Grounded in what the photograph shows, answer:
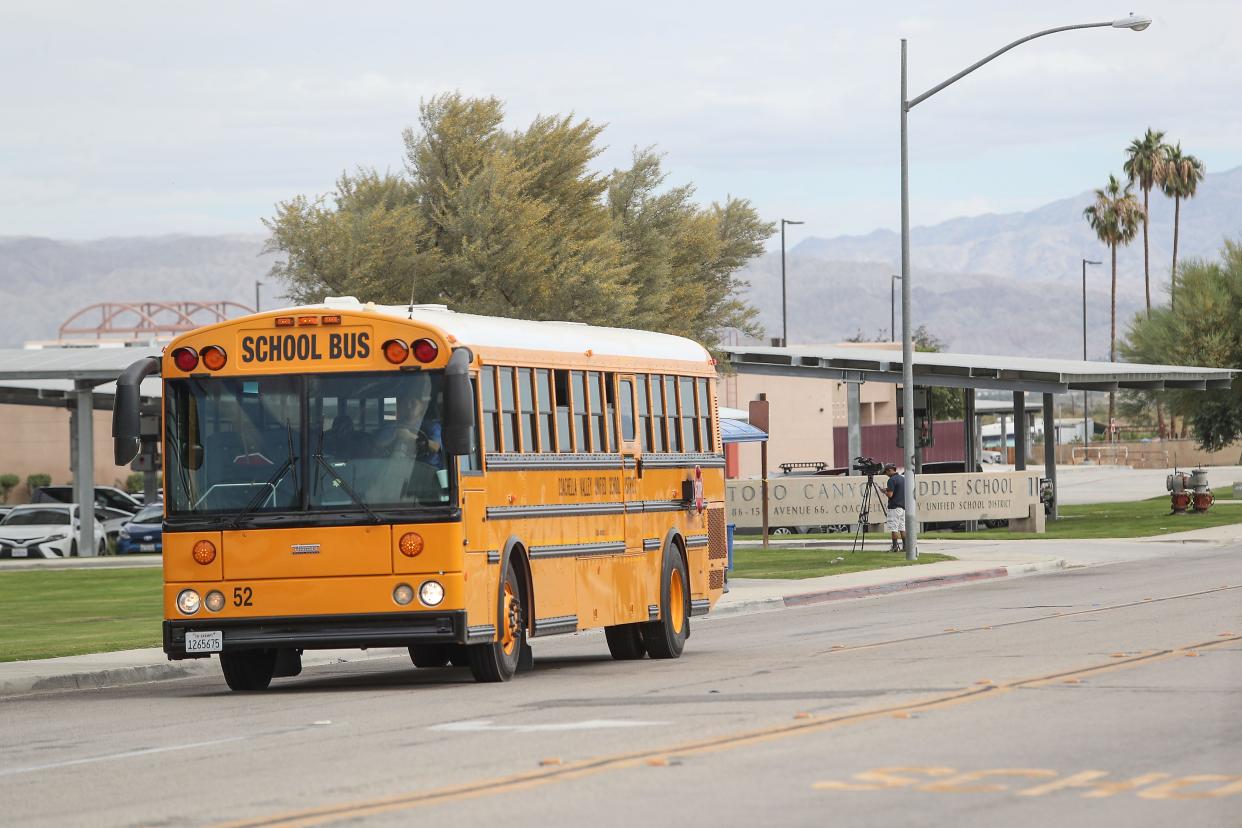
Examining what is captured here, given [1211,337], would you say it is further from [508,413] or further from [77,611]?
[508,413]

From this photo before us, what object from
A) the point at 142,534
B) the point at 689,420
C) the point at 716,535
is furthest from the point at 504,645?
the point at 142,534

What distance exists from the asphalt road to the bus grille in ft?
6.34

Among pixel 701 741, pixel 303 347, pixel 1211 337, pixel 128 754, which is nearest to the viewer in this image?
pixel 701 741

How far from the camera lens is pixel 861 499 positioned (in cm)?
4988

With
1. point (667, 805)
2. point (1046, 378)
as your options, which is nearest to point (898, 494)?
point (1046, 378)

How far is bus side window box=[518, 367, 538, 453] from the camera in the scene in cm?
1806

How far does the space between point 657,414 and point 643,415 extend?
42 centimetres

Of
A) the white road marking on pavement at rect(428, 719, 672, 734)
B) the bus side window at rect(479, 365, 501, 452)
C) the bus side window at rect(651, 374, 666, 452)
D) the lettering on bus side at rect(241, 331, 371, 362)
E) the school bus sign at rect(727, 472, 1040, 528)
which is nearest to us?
the white road marking on pavement at rect(428, 719, 672, 734)

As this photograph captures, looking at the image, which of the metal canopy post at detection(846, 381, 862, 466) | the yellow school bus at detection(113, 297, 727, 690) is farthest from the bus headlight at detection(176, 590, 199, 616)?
the metal canopy post at detection(846, 381, 862, 466)

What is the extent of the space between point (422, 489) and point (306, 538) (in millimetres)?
1015

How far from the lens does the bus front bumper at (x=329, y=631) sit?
53.3ft

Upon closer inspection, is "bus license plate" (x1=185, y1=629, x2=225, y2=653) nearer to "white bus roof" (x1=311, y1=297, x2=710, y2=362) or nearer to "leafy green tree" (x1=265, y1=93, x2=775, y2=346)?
"white bus roof" (x1=311, y1=297, x2=710, y2=362)

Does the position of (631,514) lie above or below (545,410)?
below

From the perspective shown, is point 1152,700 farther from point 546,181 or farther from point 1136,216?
point 1136,216
